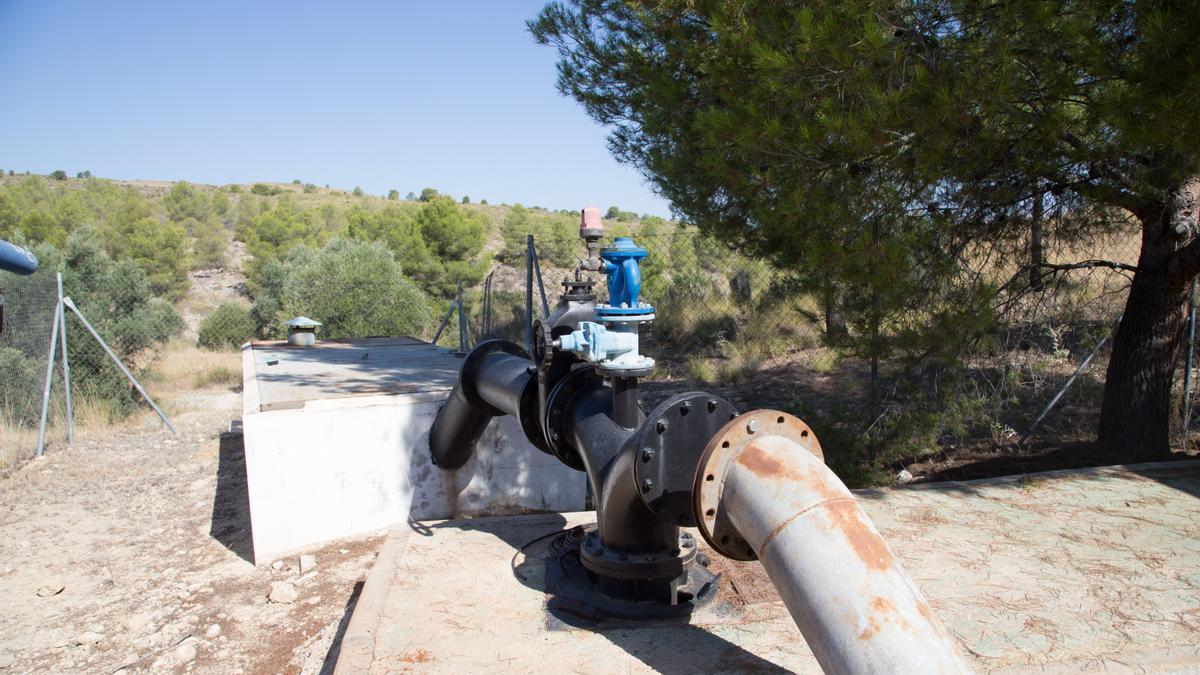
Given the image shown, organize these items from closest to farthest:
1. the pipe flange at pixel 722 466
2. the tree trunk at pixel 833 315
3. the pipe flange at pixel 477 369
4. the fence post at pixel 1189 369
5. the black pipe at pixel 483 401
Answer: the pipe flange at pixel 722 466, the black pipe at pixel 483 401, the pipe flange at pixel 477 369, the tree trunk at pixel 833 315, the fence post at pixel 1189 369

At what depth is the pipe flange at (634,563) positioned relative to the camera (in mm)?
2973

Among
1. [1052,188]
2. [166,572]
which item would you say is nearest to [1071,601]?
[1052,188]

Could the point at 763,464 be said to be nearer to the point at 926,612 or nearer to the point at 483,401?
the point at 926,612

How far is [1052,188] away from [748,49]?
2081 millimetres

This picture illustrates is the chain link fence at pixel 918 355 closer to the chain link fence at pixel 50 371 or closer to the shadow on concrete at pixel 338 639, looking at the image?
the shadow on concrete at pixel 338 639

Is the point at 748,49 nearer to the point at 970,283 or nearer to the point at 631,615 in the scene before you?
the point at 970,283

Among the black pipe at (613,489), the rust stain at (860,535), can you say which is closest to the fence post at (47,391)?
the black pipe at (613,489)

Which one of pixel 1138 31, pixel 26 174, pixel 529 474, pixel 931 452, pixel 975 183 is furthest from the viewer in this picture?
pixel 26 174

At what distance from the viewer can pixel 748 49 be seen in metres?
4.26

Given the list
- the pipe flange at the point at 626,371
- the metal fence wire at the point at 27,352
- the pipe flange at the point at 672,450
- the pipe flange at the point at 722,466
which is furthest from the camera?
the metal fence wire at the point at 27,352

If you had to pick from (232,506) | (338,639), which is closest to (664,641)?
(338,639)

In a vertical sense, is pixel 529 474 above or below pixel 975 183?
below

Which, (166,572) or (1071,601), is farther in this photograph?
(166,572)

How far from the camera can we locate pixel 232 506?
5.89 metres
